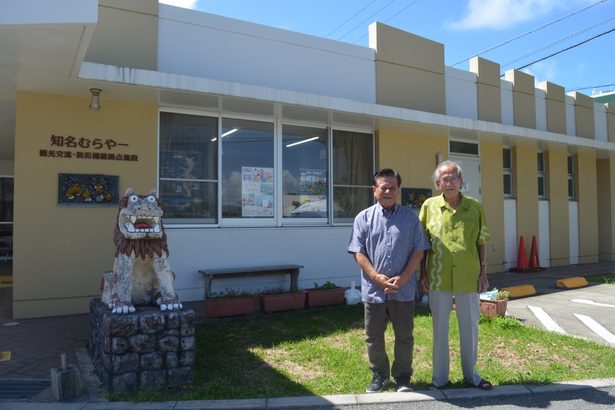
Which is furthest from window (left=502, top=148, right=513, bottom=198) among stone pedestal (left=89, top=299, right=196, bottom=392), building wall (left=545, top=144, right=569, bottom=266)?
stone pedestal (left=89, top=299, right=196, bottom=392)

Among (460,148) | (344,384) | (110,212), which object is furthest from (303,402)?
(460,148)

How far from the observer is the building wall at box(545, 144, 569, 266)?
12.6 metres

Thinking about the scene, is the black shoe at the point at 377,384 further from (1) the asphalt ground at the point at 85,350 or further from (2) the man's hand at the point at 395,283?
(2) the man's hand at the point at 395,283

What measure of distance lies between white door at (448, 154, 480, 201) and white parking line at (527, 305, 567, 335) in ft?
12.7

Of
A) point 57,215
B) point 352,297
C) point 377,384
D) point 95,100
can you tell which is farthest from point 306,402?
point 95,100

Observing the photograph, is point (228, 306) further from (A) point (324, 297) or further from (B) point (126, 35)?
(B) point (126, 35)

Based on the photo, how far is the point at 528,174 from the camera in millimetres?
12141

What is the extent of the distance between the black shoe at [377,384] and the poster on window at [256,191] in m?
4.64

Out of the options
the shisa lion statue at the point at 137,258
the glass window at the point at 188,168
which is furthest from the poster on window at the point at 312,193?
the shisa lion statue at the point at 137,258

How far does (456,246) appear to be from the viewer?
399cm

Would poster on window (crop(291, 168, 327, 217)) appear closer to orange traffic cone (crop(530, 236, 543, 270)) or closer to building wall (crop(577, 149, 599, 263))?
orange traffic cone (crop(530, 236, 543, 270))

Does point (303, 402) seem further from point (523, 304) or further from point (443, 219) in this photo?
point (523, 304)

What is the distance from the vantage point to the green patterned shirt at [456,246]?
13.0ft

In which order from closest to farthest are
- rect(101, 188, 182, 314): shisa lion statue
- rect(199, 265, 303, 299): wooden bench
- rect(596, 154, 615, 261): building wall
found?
rect(101, 188, 182, 314): shisa lion statue, rect(199, 265, 303, 299): wooden bench, rect(596, 154, 615, 261): building wall
